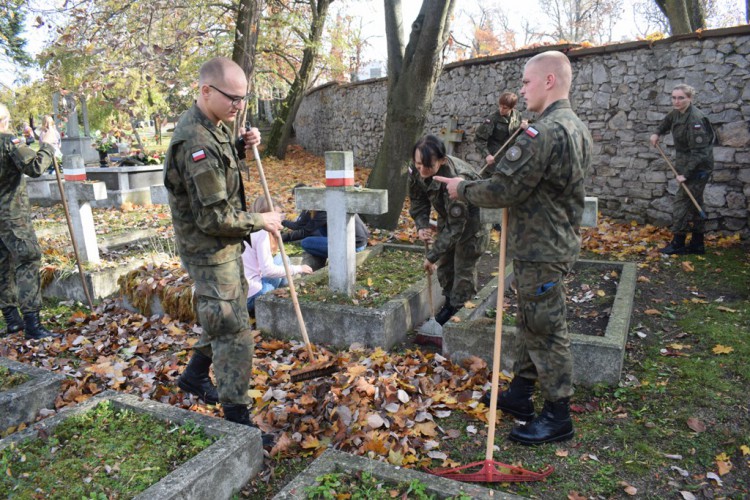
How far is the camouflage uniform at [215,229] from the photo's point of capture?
9.55 feet

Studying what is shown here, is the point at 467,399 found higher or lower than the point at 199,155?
lower

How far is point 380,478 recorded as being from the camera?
2.58 m

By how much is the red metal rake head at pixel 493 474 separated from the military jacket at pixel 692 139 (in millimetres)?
5977

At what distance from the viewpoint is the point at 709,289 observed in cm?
604

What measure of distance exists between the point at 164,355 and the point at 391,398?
7.48 feet

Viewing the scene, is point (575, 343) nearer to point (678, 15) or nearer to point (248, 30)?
point (248, 30)

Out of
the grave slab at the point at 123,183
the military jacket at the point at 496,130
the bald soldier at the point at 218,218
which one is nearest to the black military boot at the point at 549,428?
the bald soldier at the point at 218,218

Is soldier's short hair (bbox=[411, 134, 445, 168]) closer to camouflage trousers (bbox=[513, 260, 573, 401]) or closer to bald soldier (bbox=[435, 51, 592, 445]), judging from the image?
bald soldier (bbox=[435, 51, 592, 445])

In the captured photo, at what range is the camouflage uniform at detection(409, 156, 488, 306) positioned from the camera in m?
4.62

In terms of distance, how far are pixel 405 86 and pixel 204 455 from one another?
6235 mm

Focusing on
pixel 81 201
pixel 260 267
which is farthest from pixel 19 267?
pixel 260 267

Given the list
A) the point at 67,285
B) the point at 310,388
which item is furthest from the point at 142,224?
the point at 310,388

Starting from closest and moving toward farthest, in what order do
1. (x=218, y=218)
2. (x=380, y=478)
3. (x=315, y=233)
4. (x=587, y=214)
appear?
(x=380, y=478) < (x=218, y=218) < (x=587, y=214) < (x=315, y=233)

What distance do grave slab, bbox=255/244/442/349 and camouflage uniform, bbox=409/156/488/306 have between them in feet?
1.22
